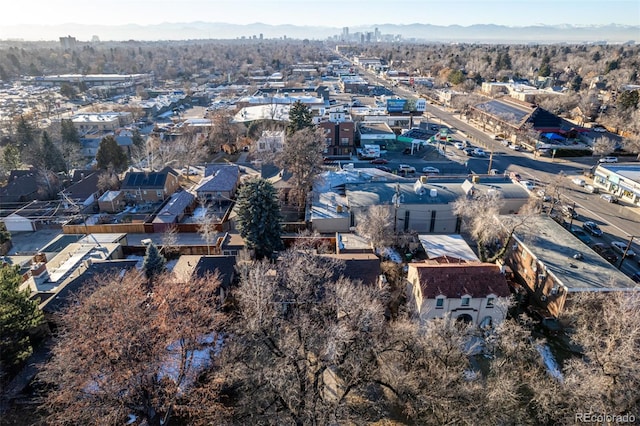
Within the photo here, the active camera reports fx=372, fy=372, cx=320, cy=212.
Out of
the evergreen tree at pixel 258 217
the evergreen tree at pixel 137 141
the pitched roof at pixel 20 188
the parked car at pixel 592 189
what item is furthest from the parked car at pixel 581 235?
the evergreen tree at pixel 137 141

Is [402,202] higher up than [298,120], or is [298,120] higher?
[298,120]

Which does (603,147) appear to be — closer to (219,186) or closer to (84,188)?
(219,186)

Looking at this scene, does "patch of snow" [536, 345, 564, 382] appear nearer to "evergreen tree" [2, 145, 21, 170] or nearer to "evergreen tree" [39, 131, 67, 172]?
"evergreen tree" [39, 131, 67, 172]

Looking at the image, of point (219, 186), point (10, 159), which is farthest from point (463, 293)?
point (10, 159)

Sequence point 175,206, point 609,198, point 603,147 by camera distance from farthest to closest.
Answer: point 603,147
point 609,198
point 175,206

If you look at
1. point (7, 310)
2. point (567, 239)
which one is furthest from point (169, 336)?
point (567, 239)
